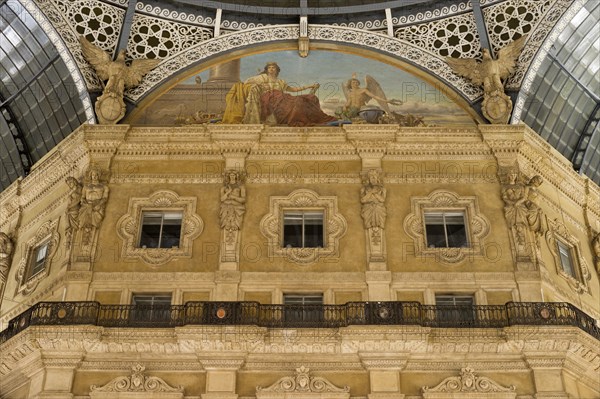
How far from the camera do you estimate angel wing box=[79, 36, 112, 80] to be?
96.1 ft

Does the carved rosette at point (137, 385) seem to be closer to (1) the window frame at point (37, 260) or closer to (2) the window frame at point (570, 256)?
(1) the window frame at point (37, 260)

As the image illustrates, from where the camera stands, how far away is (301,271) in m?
24.9

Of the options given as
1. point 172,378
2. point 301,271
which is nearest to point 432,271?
point 301,271

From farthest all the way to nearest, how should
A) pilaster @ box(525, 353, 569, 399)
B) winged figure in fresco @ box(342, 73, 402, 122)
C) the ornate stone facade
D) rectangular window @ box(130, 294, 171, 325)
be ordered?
winged figure in fresco @ box(342, 73, 402, 122), rectangular window @ box(130, 294, 171, 325), the ornate stone facade, pilaster @ box(525, 353, 569, 399)

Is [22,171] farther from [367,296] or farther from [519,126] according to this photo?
[519,126]

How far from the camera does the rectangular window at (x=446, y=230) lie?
84.0ft

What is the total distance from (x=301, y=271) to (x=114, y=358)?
5.57m

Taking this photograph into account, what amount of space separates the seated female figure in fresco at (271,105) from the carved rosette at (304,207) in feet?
10.7

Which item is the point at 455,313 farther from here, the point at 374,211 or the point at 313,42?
the point at 313,42

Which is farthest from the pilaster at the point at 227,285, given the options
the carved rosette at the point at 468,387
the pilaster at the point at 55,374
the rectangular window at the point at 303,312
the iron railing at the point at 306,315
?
the carved rosette at the point at 468,387

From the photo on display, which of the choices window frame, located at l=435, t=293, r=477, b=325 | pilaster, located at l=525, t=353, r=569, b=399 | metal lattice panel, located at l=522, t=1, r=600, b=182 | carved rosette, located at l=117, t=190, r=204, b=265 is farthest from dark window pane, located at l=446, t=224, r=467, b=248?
carved rosette, located at l=117, t=190, r=204, b=265

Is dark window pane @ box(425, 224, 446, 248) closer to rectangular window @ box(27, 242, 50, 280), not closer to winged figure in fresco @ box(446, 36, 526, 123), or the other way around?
winged figure in fresco @ box(446, 36, 526, 123)

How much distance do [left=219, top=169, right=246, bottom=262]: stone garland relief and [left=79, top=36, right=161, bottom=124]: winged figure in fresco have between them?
178 inches

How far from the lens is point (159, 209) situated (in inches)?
1042
